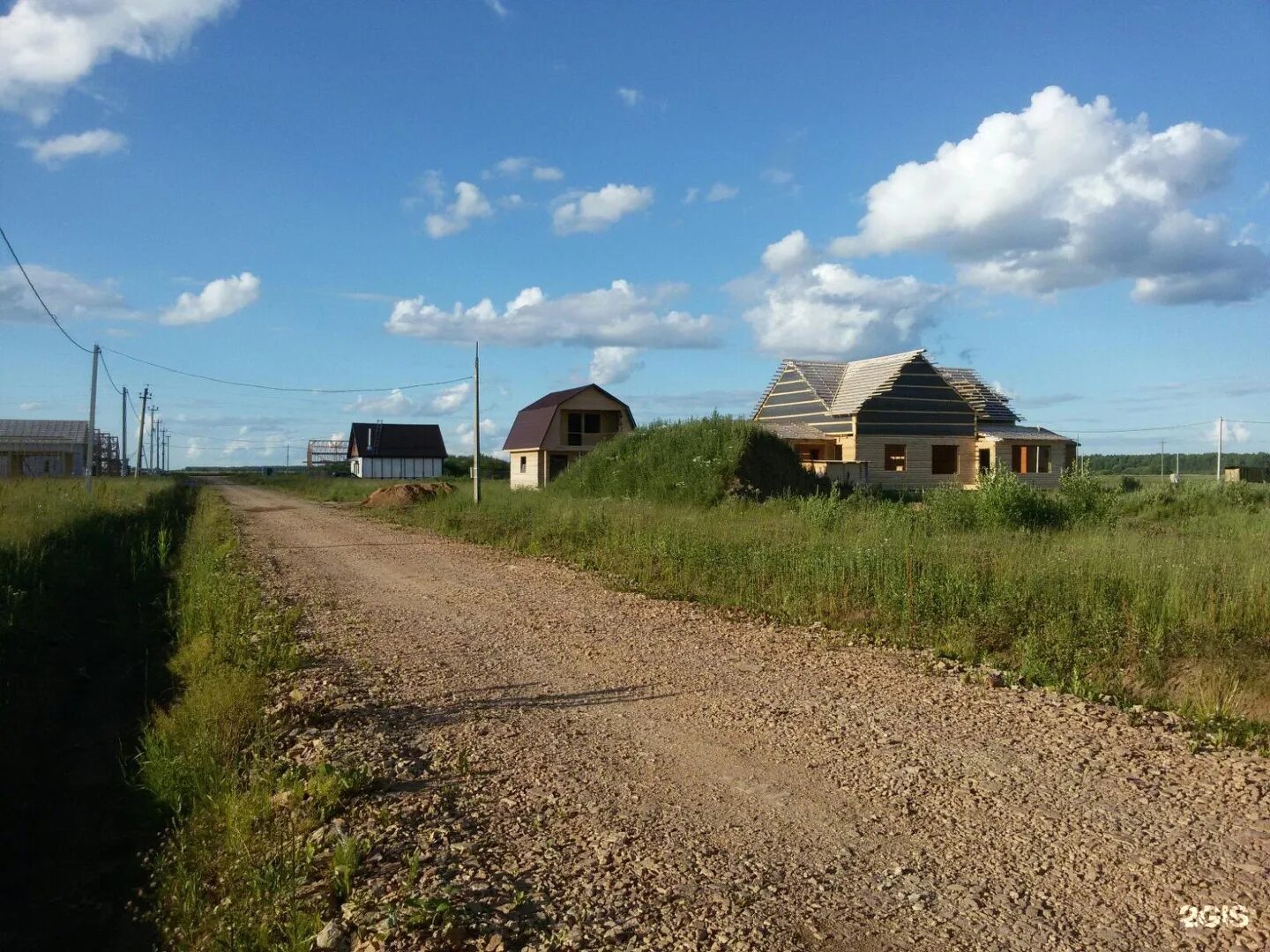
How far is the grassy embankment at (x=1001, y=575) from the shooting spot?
24.7ft

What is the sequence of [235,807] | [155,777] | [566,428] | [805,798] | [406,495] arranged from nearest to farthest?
[805,798], [235,807], [155,777], [406,495], [566,428]

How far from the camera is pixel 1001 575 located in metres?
9.87

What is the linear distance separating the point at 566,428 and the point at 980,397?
1785cm

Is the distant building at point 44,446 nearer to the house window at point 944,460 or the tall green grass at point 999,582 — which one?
the house window at point 944,460

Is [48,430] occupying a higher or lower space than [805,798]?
higher

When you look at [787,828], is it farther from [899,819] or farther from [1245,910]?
[1245,910]

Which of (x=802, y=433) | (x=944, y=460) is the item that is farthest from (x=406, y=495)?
(x=944, y=460)

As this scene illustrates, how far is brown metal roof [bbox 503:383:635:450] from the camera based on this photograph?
134 ft

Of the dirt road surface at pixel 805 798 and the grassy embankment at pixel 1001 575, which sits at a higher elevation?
the grassy embankment at pixel 1001 575

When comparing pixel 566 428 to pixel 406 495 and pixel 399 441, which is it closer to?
pixel 406 495

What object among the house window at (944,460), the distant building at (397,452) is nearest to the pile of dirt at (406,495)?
the house window at (944,460)

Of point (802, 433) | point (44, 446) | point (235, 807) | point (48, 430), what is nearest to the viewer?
point (235, 807)

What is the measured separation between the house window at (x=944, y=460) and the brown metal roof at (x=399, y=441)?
51443 millimetres

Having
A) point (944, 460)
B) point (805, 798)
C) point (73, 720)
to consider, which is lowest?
point (73, 720)
